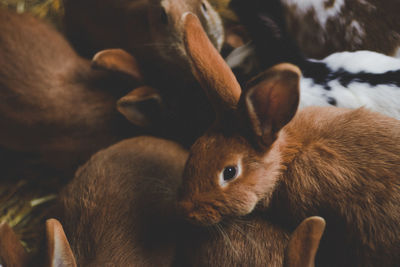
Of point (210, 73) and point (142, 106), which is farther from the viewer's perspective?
point (142, 106)

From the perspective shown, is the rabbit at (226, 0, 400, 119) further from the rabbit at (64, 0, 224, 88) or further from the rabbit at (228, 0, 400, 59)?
the rabbit at (64, 0, 224, 88)

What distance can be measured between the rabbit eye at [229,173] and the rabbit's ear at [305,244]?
0.20m

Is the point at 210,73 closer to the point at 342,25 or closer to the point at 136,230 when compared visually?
the point at 136,230

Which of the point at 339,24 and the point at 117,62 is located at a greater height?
the point at 117,62

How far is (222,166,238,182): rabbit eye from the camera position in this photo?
903 millimetres

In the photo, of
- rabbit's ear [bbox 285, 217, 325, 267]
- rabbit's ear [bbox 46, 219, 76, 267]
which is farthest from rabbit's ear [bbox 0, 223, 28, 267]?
rabbit's ear [bbox 285, 217, 325, 267]

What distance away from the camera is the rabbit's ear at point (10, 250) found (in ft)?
3.10

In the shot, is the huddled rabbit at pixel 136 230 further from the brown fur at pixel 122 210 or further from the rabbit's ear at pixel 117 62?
the rabbit's ear at pixel 117 62

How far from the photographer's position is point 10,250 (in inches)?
38.2

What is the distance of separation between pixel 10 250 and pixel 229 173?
611mm

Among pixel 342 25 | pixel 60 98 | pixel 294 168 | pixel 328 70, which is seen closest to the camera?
pixel 294 168

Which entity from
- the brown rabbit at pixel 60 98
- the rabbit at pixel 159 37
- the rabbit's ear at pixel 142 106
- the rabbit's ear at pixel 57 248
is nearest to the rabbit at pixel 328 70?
the rabbit at pixel 159 37

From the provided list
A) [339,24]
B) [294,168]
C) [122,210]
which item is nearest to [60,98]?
[122,210]

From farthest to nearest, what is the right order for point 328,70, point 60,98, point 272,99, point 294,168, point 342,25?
point 60,98 → point 342,25 → point 328,70 → point 294,168 → point 272,99
